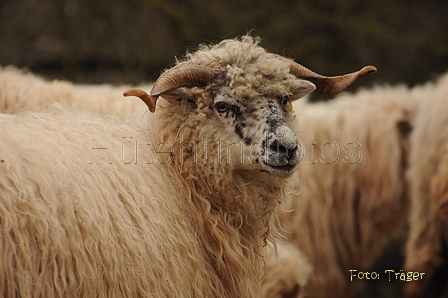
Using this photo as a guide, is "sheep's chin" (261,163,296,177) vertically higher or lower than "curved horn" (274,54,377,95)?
lower

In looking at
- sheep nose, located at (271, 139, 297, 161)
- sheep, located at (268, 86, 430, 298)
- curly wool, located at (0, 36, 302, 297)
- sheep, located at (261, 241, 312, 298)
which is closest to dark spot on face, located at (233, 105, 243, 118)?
curly wool, located at (0, 36, 302, 297)

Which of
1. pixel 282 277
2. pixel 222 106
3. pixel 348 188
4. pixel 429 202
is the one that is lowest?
pixel 282 277

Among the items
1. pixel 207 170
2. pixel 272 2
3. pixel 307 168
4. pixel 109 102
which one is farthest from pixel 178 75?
pixel 272 2

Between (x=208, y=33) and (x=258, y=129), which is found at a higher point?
(x=208, y=33)

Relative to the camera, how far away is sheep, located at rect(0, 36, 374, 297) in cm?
173

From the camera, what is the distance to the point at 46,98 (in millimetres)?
3137

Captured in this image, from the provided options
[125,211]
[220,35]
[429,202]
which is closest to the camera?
[125,211]

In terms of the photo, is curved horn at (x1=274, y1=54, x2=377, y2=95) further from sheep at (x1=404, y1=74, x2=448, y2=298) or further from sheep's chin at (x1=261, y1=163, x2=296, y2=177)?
sheep at (x1=404, y1=74, x2=448, y2=298)

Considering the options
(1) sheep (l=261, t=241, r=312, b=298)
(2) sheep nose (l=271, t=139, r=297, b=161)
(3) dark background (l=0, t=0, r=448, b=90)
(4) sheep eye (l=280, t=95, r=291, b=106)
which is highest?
(3) dark background (l=0, t=0, r=448, b=90)

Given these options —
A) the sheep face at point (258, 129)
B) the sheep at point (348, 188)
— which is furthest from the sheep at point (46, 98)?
the sheep at point (348, 188)

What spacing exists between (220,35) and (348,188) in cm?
374

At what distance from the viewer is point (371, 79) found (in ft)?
25.8

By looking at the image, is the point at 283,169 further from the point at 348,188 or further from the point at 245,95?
the point at 348,188

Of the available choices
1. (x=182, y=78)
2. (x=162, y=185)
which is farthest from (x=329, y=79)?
(x=162, y=185)
